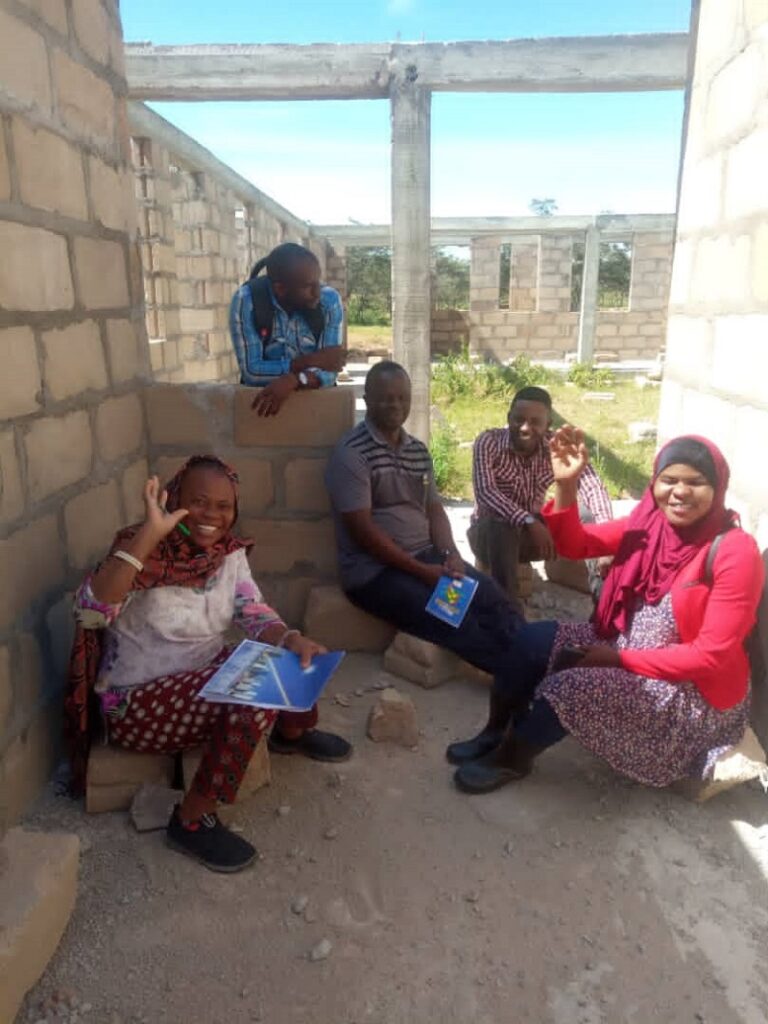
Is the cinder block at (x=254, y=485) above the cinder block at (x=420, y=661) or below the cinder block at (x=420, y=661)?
above

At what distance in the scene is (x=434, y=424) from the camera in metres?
8.97

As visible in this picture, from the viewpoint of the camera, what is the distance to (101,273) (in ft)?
9.87

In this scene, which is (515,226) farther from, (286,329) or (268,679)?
(268,679)

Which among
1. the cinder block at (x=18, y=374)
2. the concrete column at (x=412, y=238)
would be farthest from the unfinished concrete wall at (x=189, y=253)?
the cinder block at (x=18, y=374)

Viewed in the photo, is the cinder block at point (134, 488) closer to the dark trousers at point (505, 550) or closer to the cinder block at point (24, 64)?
the cinder block at point (24, 64)

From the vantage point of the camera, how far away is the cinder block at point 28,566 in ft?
7.66

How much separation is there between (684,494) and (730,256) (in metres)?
1.03

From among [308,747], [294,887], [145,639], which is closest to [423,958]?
[294,887]

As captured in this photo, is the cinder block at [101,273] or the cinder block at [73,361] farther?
the cinder block at [101,273]

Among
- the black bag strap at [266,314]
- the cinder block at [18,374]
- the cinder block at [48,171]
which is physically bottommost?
the cinder block at [18,374]

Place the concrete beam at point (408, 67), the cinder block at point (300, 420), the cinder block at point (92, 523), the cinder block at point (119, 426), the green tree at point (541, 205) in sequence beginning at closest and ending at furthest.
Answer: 1. the cinder block at point (92, 523)
2. the cinder block at point (119, 426)
3. the cinder block at point (300, 420)
4. the concrete beam at point (408, 67)
5. the green tree at point (541, 205)

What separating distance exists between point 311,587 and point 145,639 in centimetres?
131

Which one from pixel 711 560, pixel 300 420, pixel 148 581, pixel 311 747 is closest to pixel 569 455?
pixel 711 560

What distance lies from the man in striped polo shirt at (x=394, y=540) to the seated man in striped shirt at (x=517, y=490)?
0.38m
